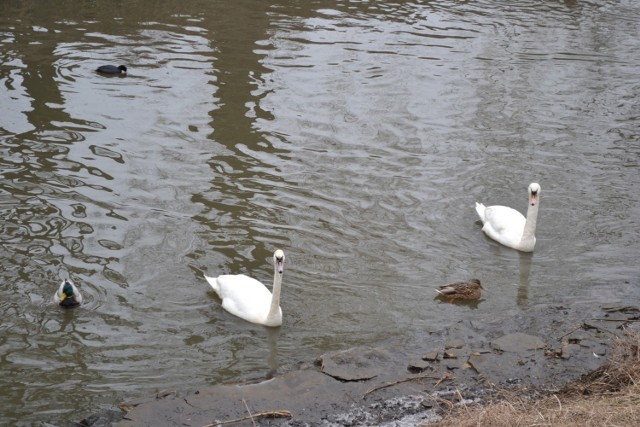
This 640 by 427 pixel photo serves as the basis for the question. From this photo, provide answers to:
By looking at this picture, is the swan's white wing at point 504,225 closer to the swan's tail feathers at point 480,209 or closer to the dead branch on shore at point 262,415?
the swan's tail feathers at point 480,209

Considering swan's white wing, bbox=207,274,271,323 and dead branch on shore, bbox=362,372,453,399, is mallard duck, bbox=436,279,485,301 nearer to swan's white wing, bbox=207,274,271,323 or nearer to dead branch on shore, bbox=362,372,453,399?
swan's white wing, bbox=207,274,271,323

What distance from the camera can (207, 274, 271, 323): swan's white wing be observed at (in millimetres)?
9703

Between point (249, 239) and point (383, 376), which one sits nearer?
point (383, 376)

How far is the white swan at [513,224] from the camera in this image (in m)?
11.6

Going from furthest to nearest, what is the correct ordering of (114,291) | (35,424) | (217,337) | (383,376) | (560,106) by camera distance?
(560,106), (114,291), (217,337), (383,376), (35,424)

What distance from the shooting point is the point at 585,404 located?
7.20m

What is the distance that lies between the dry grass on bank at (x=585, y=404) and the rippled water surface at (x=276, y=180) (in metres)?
1.96

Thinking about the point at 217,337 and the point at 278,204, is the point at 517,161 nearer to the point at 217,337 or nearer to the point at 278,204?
the point at 278,204

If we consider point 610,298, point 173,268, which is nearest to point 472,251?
point 610,298

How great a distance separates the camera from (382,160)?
1412 cm

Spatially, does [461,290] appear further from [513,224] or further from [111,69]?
[111,69]

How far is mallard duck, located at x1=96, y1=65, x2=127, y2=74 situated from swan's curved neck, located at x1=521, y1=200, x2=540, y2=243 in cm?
845

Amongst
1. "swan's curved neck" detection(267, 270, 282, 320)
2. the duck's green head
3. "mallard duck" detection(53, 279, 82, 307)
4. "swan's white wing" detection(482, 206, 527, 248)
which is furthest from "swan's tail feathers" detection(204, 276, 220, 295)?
"swan's white wing" detection(482, 206, 527, 248)

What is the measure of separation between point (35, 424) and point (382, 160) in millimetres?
7639
